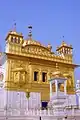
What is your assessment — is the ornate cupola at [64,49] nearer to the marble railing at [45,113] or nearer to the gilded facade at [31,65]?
the gilded facade at [31,65]

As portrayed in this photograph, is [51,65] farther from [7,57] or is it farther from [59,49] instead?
[7,57]

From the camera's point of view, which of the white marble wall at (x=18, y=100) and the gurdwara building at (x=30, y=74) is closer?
the white marble wall at (x=18, y=100)

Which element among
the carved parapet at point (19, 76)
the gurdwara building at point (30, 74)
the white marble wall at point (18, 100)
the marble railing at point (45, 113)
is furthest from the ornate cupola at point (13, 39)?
the marble railing at point (45, 113)

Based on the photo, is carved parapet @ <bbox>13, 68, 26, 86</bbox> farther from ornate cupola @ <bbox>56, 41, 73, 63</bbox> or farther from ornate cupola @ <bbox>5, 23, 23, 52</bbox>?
ornate cupola @ <bbox>56, 41, 73, 63</bbox>

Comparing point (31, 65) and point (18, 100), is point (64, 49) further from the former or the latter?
point (18, 100)

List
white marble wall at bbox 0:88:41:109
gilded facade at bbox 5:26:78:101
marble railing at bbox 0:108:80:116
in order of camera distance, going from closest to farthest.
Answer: marble railing at bbox 0:108:80:116 < white marble wall at bbox 0:88:41:109 < gilded facade at bbox 5:26:78:101

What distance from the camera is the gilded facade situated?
24.8m

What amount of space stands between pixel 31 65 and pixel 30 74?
3.94ft

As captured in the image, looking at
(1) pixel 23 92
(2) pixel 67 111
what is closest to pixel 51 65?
(1) pixel 23 92

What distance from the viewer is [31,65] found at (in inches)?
1040

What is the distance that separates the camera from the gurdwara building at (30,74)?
23656mm

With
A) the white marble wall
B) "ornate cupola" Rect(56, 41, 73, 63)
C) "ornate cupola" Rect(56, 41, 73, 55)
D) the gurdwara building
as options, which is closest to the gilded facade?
the gurdwara building

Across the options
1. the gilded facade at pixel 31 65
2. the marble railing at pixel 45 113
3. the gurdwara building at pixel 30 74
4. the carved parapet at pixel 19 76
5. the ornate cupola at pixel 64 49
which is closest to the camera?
the marble railing at pixel 45 113

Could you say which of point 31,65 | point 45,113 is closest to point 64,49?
point 31,65
